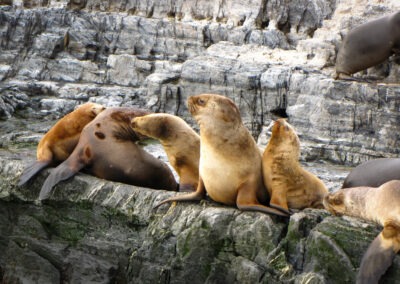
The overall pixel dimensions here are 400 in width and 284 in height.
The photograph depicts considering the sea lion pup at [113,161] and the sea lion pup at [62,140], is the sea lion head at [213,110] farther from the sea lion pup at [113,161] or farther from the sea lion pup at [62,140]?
the sea lion pup at [62,140]

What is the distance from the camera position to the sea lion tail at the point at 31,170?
7.67 meters

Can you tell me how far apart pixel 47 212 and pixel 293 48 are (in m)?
7.87

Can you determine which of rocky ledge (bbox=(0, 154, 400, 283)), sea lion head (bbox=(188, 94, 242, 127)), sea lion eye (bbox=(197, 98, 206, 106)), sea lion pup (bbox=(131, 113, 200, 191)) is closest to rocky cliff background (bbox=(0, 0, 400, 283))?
rocky ledge (bbox=(0, 154, 400, 283))

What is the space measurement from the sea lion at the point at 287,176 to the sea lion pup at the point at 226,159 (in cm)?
12

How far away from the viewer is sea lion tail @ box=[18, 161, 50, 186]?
767 centimetres

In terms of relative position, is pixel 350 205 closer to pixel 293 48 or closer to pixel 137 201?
pixel 137 201

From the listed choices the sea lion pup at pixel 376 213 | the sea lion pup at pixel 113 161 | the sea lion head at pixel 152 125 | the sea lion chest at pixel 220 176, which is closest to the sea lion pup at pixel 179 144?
the sea lion head at pixel 152 125

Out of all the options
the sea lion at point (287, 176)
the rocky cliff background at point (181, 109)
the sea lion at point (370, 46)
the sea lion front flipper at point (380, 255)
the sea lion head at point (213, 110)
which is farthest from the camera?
the sea lion at point (370, 46)

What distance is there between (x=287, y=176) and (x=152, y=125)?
4.78ft

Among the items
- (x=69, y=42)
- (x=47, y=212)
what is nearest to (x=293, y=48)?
(x=69, y=42)

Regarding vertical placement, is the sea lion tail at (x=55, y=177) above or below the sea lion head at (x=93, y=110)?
below

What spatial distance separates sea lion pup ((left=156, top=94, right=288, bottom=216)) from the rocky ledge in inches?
5.1

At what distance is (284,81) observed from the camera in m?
12.5

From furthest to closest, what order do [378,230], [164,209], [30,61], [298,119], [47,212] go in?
[30,61]
[298,119]
[47,212]
[164,209]
[378,230]
